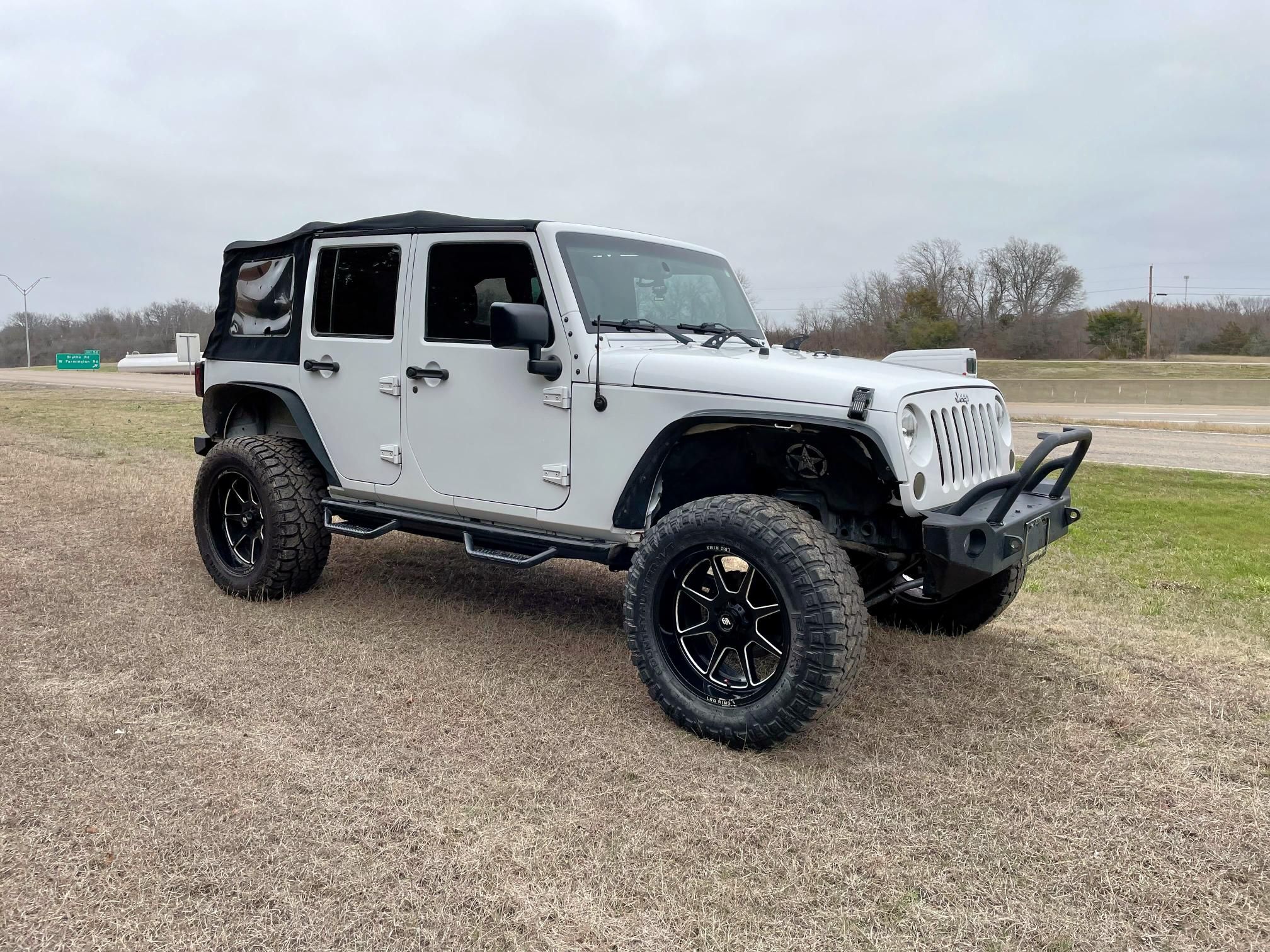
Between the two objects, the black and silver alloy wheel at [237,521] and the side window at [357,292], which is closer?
the side window at [357,292]

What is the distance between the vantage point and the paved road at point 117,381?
98.5ft

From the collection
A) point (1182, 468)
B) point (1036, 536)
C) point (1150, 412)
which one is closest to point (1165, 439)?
point (1182, 468)

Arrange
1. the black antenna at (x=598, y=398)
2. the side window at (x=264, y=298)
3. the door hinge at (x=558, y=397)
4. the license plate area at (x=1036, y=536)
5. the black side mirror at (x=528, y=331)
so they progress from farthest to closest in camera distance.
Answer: the side window at (x=264, y=298) → the door hinge at (x=558, y=397) → the black antenna at (x=598, y=398) → the black side mirror at (x=528, y=331) → the license plate area at (x=1036, y=536)

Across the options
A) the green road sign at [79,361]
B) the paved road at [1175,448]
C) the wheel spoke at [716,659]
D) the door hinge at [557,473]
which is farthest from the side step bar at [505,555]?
the green road sign at [79,361]

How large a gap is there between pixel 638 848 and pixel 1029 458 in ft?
6.65

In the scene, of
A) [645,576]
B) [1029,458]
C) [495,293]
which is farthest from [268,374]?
[1029,458]

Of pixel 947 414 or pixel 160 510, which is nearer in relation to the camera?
pixel 947 414

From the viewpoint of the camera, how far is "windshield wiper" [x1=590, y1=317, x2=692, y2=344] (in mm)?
4340

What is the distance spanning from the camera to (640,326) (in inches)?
176

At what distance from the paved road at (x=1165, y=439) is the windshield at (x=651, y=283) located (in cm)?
940

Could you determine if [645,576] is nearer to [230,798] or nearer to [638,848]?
[638,848]

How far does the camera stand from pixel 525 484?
4.47m

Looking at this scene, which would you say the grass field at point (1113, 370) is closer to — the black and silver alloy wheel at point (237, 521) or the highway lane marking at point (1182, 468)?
the highway lane marking at point (1182, 468)

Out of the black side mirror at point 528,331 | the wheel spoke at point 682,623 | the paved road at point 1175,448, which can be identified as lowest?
the wheel spoke at point 682,623
